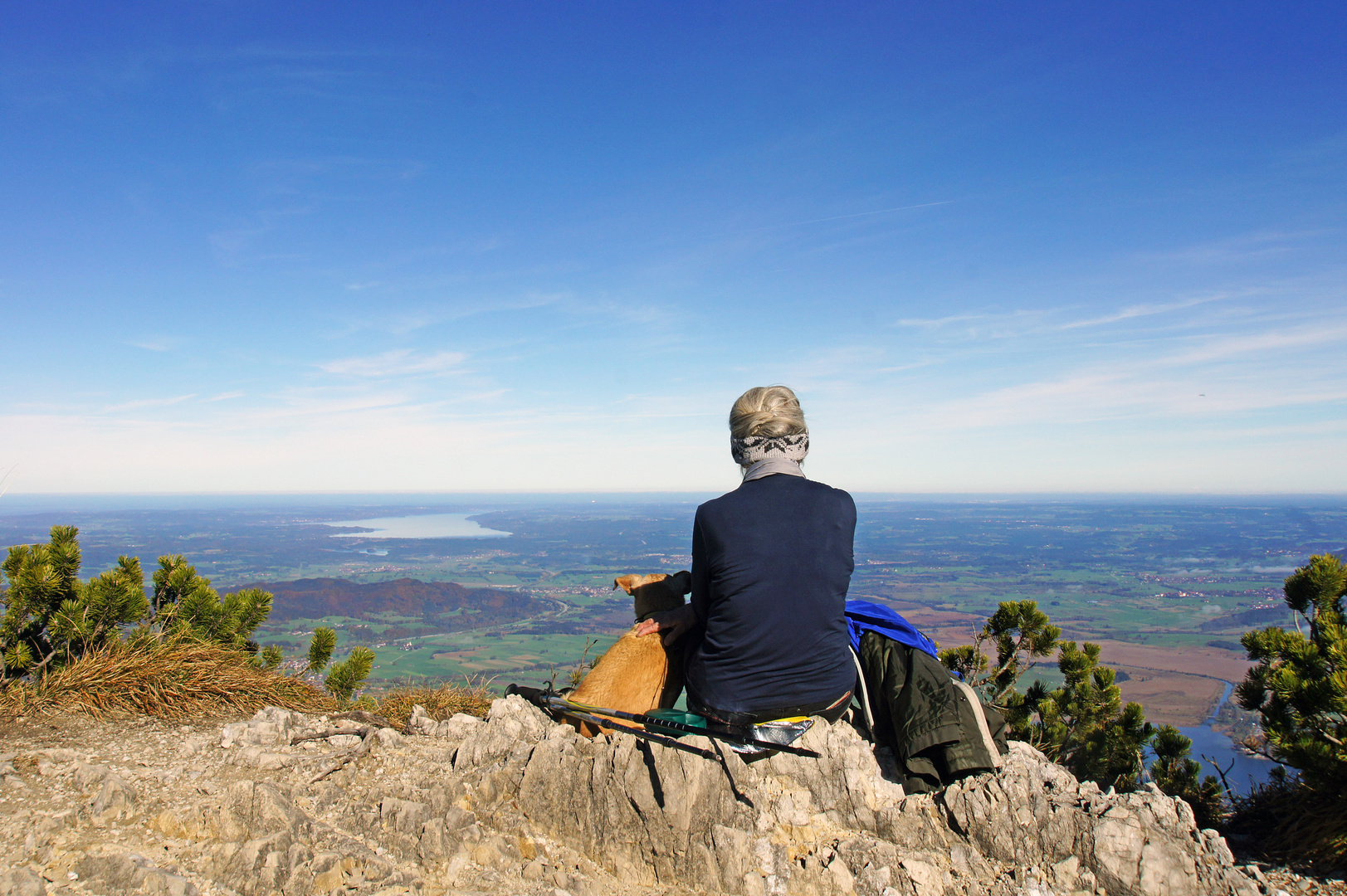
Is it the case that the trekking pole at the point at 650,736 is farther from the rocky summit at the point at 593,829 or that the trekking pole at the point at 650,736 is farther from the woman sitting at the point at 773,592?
the woman sitting at the point at 773,592

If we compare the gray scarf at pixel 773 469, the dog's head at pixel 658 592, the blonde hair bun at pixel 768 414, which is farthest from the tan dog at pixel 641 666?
the blonde hair bun at pixel 768 414

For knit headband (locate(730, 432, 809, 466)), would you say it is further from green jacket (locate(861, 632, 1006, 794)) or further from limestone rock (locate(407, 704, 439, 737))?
limestone rock (locate(407, 704, 439, 737))

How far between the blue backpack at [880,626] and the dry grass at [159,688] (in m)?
4.83

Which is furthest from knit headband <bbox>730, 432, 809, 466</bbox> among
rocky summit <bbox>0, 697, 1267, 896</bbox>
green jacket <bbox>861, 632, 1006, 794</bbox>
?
rocky summit <bbox>0, 697, 1267, 896</bbox>

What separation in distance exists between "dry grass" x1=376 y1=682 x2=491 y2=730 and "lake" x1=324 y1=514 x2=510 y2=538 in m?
114

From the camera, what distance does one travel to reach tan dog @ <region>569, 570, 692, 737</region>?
3949 millimetres

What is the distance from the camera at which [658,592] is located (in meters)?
4.11

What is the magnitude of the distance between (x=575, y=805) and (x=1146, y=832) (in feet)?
9.76

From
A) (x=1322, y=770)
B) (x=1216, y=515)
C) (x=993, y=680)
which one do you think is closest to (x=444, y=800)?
(x=1322, y=770)

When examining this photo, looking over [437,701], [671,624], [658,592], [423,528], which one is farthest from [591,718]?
[423,528]

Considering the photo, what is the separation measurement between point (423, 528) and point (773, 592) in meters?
161

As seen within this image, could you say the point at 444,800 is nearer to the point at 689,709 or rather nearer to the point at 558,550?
the point at 689,709

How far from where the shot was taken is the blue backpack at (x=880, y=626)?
12.9 feet

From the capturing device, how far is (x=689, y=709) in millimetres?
3797
